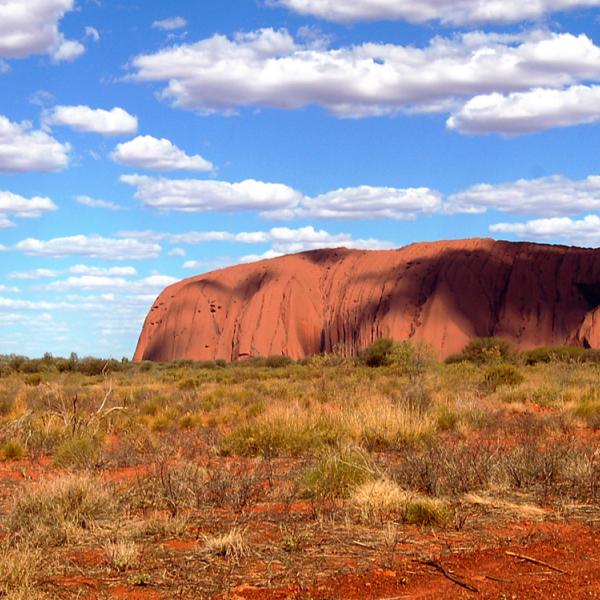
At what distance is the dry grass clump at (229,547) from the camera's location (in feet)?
21.1

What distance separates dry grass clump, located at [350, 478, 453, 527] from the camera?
7461 mm

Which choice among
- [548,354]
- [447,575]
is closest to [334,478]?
[447,575]

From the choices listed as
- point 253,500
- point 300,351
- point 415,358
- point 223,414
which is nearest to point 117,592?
point 253,500

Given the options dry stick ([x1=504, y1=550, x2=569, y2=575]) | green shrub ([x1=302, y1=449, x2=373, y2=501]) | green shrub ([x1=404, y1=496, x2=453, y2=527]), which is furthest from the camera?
green shrub ([x1=302, y1=449, x2=373, y2=501])

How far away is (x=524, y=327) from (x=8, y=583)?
61174mm

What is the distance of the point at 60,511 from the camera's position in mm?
7508

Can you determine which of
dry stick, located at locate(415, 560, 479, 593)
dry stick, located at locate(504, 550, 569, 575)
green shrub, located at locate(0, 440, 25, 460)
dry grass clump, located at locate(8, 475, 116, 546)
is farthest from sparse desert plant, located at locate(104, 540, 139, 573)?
green shrub, located at locate(0, 440, 25, 460)

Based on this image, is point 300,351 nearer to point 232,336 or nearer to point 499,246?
point 232,336

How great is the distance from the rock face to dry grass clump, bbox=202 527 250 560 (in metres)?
51.3

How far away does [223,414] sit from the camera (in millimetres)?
17906

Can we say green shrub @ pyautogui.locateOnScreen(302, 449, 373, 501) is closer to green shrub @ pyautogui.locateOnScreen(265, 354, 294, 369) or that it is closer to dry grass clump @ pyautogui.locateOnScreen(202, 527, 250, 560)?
dry grass clump @ pyautogui.locateOnScreen(202, 527, 250, 560)

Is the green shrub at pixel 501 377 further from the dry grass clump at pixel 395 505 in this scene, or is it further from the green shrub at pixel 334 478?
the dry grass clump at pixel 395 505

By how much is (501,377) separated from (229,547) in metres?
19.4

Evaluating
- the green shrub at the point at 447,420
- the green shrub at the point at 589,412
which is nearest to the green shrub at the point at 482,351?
the green shrub at the point at 589,412
